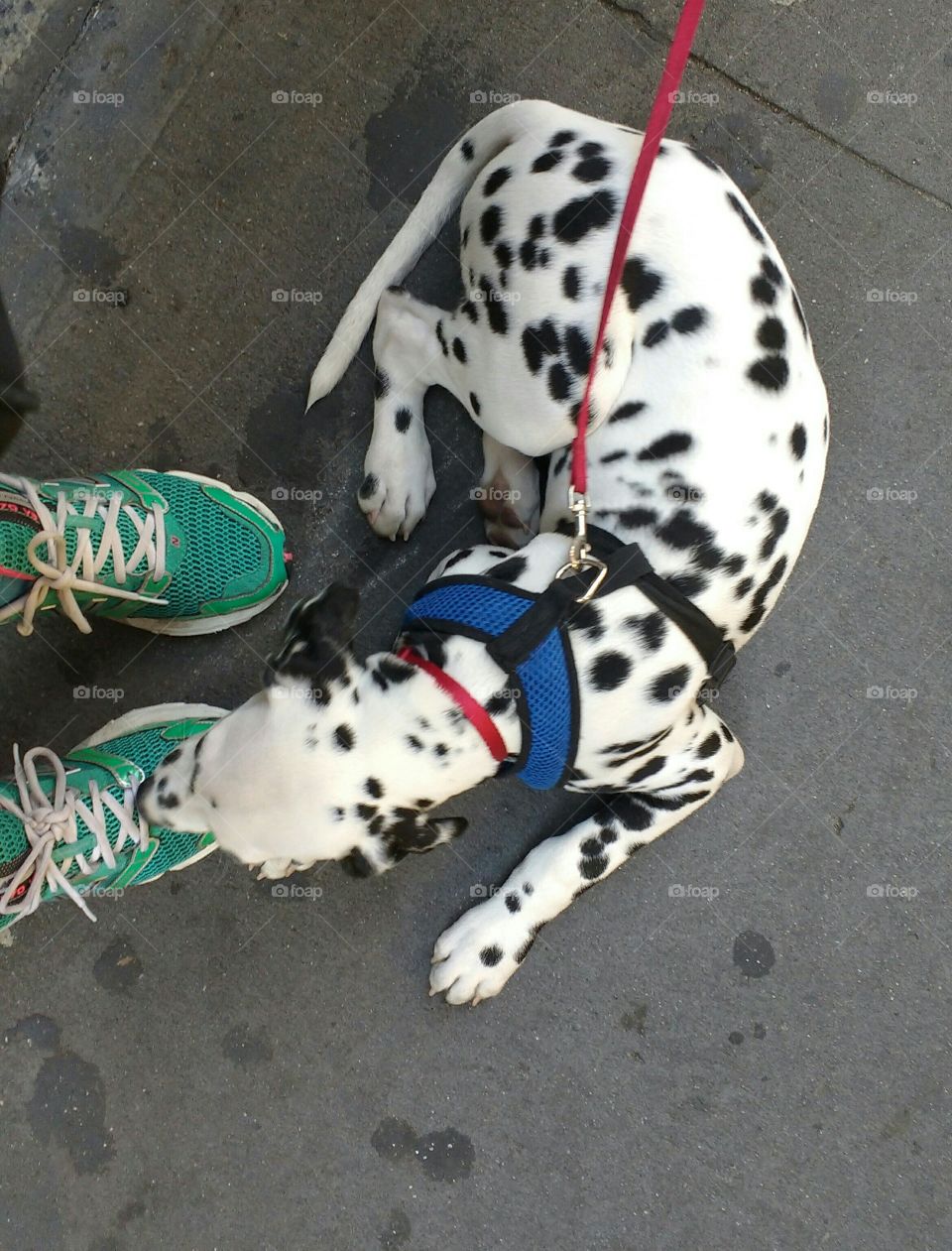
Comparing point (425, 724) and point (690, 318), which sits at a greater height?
point (690, 318)

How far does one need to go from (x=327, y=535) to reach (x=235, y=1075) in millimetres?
1749

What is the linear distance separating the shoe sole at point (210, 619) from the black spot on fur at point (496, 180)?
1.14 metres

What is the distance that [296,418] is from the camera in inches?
115

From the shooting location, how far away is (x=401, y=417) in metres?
2.80

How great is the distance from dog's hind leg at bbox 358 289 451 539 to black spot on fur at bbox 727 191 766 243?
0.88 metres

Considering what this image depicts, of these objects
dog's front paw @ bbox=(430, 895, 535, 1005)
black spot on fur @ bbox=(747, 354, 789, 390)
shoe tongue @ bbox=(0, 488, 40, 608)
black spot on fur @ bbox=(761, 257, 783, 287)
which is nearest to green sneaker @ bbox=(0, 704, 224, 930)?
shoe tongue @ bbox=(0, 488, 40, 608)

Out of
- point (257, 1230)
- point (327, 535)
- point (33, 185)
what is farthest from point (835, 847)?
point (33, 185)

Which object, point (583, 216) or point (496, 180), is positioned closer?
point (583, 216)

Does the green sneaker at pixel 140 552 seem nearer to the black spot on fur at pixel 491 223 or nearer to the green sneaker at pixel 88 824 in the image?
the green sneaker at pixel 88 824

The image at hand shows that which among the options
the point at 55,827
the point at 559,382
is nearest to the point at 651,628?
the point at 559,382

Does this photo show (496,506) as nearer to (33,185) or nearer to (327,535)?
(327,535)

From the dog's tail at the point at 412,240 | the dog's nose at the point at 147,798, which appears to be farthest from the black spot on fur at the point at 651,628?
the dog's tail at the point at 412,240

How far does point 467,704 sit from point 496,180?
1.40m

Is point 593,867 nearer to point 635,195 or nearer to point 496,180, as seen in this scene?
point 635,195
